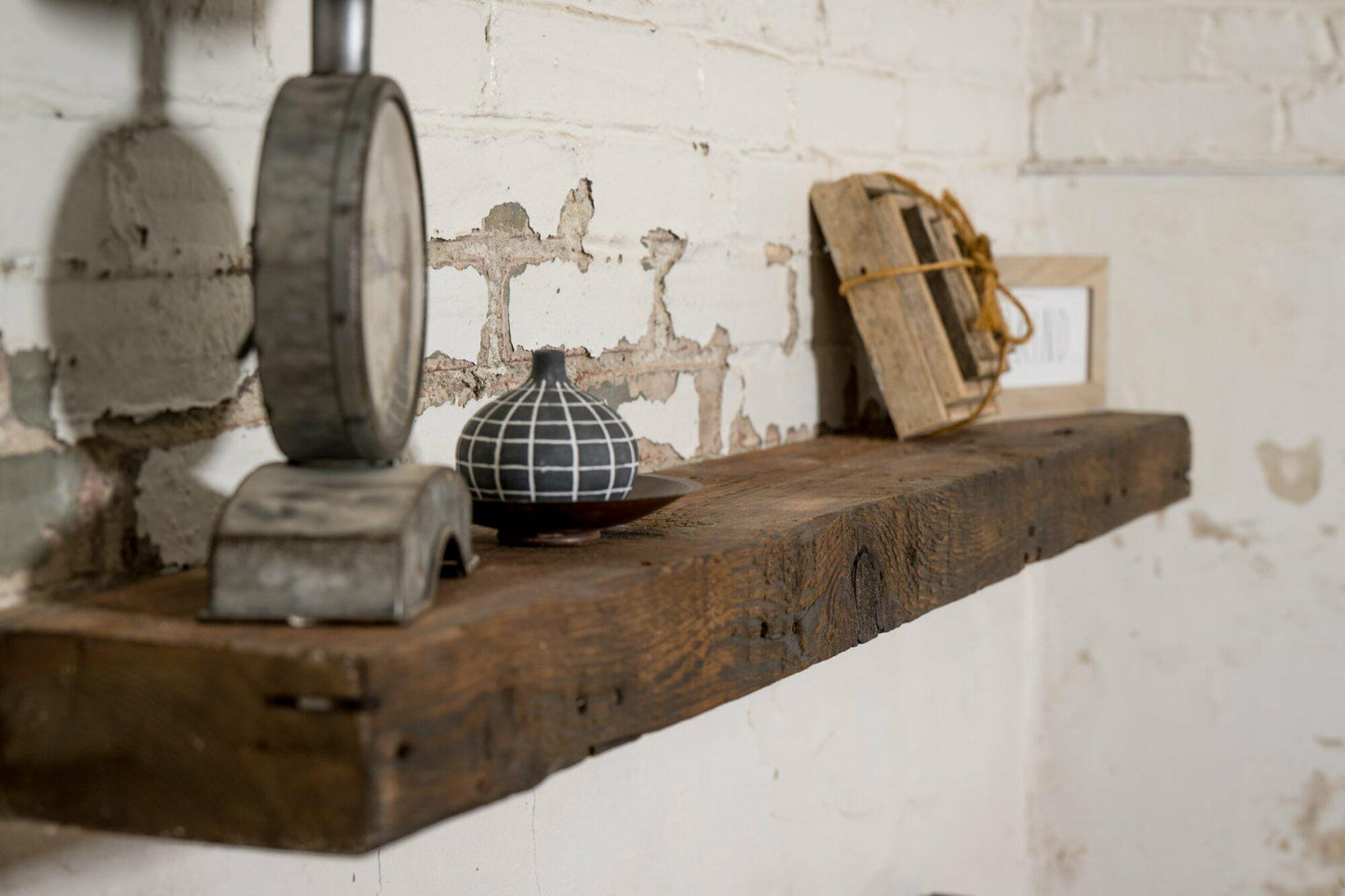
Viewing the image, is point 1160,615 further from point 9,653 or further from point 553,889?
point 9,653

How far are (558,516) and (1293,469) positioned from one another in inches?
60.4

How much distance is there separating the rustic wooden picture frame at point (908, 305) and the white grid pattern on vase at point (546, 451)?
0.67m

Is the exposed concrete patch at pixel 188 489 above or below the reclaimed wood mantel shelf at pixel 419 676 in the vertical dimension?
above

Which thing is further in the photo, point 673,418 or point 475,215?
point 673,418

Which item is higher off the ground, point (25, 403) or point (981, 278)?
point (981, 278)

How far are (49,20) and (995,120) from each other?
1.53 meters

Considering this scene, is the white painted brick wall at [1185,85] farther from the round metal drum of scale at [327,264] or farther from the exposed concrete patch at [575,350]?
the round metal drum of scale at [327,264]

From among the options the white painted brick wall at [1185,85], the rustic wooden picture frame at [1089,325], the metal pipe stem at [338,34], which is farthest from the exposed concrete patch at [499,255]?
the white painted brick wall at [1185,85]

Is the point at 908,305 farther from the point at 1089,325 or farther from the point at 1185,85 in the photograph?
the point at 1185,85

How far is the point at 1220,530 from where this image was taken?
212cm

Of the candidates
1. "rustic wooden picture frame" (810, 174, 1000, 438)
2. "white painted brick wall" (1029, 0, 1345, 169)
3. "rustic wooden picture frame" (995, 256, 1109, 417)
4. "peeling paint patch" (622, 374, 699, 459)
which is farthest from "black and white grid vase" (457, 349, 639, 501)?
"white painted brick wall" (1029, 0, 1345, 169)

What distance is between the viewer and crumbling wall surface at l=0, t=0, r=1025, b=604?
853mm

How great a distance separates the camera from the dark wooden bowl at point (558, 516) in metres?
0.94

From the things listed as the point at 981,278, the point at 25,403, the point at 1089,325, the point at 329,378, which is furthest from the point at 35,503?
the point at 1089,325
